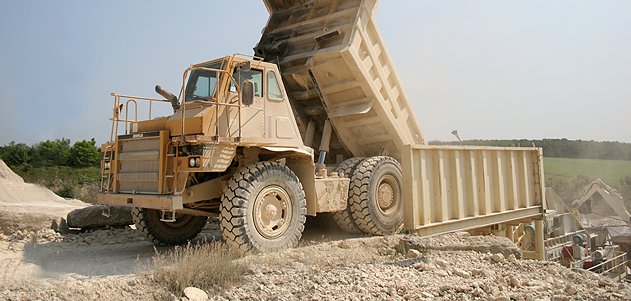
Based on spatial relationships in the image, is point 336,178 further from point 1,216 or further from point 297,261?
point 1,216

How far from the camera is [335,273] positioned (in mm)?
4520

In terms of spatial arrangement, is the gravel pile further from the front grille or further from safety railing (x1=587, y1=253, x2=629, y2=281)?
safety railing (x1=587, y1=253, x2=629, y2=281)

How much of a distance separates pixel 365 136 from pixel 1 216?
6.66 m

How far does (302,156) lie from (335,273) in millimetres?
2514

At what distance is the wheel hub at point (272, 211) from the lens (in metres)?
5.67

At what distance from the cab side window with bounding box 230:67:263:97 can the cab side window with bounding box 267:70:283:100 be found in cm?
14

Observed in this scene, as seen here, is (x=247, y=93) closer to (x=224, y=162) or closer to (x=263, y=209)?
(x=224, y=162)

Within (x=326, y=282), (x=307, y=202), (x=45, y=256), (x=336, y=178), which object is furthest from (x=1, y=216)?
(x=326, y=282)

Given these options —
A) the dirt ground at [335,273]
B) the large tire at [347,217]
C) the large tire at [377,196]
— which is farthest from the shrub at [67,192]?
the large tire at [377,196]

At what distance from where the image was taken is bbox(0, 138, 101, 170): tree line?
20.2m

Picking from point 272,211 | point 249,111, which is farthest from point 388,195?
point 249,111

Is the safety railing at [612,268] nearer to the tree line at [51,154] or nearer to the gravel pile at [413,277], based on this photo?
the gravel pile at [413,277]

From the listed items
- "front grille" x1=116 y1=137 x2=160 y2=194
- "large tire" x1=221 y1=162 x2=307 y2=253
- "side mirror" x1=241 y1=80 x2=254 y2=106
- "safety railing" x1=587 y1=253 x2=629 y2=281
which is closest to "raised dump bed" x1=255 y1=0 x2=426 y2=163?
"side mirror" x1=241 y1=80 x2=254 y2=106

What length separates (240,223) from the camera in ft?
17.6
